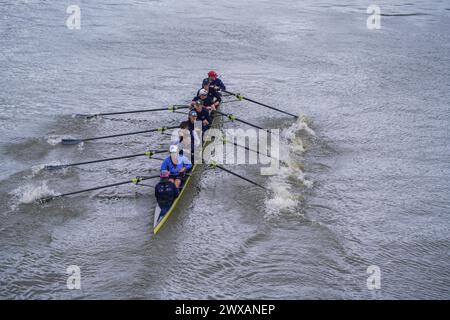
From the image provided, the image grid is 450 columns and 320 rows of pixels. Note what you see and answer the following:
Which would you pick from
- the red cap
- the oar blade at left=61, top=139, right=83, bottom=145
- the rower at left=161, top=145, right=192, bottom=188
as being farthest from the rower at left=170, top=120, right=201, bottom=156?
the oar blade at left=61, top=139, right=83, bottom=145

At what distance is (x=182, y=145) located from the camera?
52.1 ft

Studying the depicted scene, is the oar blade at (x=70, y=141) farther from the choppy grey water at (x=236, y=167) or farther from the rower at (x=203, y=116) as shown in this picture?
the rower at (x=203, y=116)

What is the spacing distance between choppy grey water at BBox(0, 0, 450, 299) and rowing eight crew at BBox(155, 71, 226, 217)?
0.86 meters


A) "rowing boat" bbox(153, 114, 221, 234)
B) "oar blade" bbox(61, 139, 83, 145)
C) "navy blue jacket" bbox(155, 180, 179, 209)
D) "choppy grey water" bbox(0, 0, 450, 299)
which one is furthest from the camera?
Answer: "oar blade" bbox(61, 139, 83, 145)

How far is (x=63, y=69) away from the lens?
25031 millimetres

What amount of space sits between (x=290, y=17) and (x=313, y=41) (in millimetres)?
5426

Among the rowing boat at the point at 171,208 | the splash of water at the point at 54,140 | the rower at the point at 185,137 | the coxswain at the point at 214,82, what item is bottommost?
the rowing boat at the point at 171,208

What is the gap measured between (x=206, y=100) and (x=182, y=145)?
3.89m

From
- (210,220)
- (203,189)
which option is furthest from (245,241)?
(203,189)

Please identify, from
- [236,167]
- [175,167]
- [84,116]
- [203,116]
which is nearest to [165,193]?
[175,167]

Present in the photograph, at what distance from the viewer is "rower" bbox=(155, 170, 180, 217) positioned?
12.7 m

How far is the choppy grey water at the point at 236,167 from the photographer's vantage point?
37.9 ft

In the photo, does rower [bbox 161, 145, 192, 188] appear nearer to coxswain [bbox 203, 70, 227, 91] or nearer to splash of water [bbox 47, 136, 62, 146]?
splash of water [bbox 47, 136, 62, 146]

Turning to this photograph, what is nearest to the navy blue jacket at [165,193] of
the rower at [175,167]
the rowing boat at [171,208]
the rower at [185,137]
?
the rowing boat at [171,208]
